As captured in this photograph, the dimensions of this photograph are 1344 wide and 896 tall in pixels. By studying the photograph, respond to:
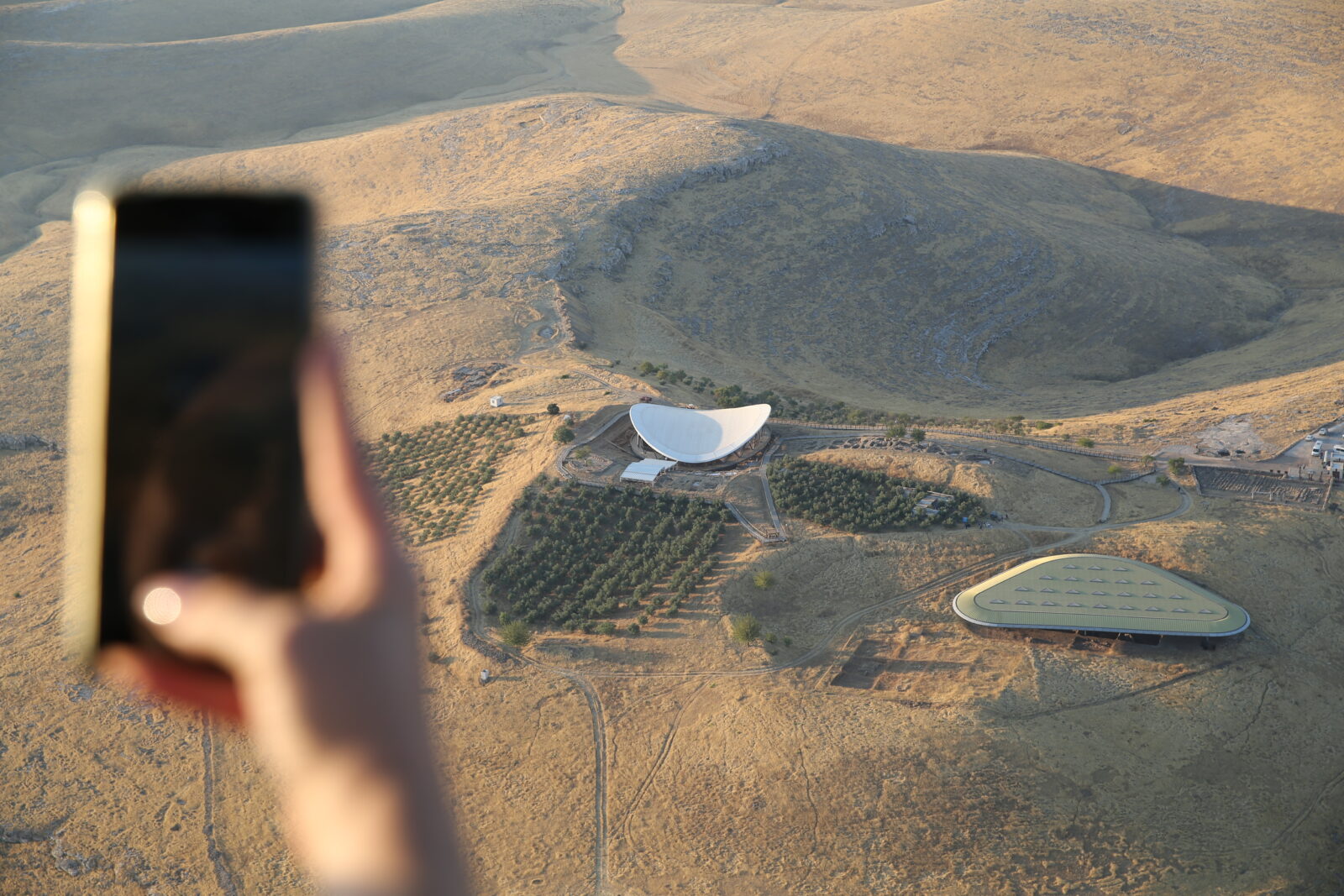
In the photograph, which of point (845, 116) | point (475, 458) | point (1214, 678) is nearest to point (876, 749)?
point (1214, 678)

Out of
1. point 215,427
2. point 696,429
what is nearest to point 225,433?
point 215,427

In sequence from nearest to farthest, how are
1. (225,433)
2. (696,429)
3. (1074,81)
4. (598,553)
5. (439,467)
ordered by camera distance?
1. (225,433)
2. (598,553)
3. (696,429)
4. (439,467)
5. (1074,81)

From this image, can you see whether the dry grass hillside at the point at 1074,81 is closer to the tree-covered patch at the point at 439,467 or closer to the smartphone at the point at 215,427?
the tree-covered patch at the point at 439,467

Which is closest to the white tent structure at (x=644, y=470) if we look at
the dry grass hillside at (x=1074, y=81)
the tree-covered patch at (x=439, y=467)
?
the tree-covered patch at (x=439, y=467)

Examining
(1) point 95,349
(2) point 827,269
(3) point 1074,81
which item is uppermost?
→ (1) point 95,349

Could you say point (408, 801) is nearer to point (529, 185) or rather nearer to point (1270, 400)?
point (1270, 400)

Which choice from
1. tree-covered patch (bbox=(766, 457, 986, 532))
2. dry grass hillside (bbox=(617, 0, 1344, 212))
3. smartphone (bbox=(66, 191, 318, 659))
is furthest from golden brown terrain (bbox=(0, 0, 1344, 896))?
smartphone (bbox=(66, 191, 318, 659))

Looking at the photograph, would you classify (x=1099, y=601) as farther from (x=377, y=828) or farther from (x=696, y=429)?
(x=377, y=828)

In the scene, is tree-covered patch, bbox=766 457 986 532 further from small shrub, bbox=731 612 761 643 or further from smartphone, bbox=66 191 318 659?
smartphone, bbox=66 191 318 659
